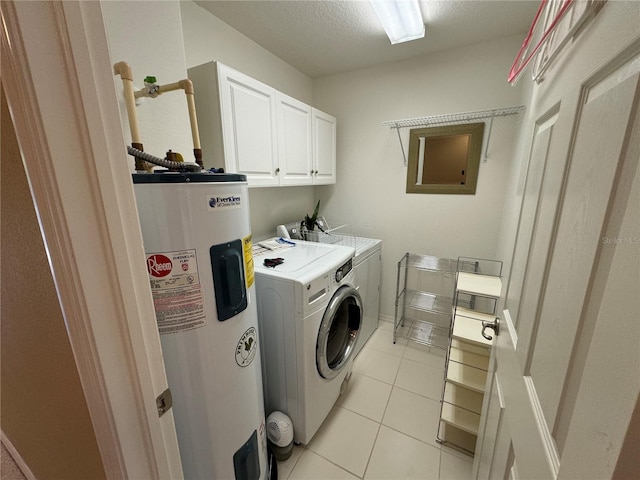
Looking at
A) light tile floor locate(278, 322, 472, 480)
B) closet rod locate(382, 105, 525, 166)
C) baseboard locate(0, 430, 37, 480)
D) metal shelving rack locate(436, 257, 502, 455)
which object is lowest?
light tile floor locate(278, 322, 472, 480)

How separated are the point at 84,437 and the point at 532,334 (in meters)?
1.18

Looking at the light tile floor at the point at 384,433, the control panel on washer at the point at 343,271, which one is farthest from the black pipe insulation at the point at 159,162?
the light tile floor at the point at 384,433

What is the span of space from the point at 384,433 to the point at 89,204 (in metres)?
1.85

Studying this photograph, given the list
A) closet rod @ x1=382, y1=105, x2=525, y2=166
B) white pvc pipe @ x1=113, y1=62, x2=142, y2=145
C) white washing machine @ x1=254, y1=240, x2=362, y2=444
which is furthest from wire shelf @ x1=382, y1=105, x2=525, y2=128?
white pvc pipe @ x1=113, y1=62, x2=142, y2=145

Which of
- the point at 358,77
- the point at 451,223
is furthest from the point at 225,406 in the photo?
the point at 358,77

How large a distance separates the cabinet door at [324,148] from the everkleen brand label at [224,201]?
55.4 inches

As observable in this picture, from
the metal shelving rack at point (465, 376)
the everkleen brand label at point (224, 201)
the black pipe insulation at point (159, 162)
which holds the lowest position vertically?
the metal shelving rack at point (465, 376)

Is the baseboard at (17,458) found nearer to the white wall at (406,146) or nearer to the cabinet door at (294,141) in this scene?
the cabinet door at (294,141)

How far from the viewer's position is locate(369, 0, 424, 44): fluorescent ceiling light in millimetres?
1345

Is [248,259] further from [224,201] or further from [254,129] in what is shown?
[254,129]

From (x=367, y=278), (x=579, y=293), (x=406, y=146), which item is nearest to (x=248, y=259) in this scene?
(x=579, y=293)

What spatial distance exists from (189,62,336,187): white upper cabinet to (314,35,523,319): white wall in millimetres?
486

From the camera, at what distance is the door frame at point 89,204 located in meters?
0.37

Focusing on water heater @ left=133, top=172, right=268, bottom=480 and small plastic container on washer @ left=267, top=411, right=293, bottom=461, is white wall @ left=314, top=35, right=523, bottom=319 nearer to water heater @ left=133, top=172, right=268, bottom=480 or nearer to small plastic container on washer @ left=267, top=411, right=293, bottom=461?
small plastic container on washer @ left=267, top=411, right=293, bottom=461
